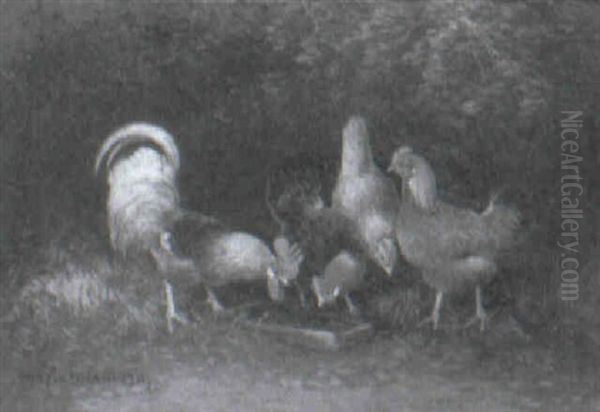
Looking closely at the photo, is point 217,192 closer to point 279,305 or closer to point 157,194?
point 157,194

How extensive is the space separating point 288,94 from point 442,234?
806 mm

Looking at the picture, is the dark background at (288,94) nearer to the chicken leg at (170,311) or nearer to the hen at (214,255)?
the hen at (214,255)

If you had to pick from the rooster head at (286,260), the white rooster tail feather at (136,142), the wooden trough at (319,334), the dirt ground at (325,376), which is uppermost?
the white rooster tail feather at (136,142)

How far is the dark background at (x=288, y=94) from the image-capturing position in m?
4.15

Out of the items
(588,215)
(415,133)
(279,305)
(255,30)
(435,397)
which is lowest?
(435,397)

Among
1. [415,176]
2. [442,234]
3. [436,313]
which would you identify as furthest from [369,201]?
[436,313]

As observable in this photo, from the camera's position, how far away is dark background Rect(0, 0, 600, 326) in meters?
4.15

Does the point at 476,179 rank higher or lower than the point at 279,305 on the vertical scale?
higher

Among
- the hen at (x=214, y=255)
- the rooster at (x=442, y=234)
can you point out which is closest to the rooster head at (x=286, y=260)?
the hen at (x=214, y=255)

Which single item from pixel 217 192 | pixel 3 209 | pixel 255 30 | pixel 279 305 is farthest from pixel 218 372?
pixel 255 30

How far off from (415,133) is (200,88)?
85 centimetres

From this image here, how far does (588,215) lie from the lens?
4.18 metres

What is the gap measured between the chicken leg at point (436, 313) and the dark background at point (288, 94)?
0.37 metres

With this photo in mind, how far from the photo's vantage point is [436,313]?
13.6ft
